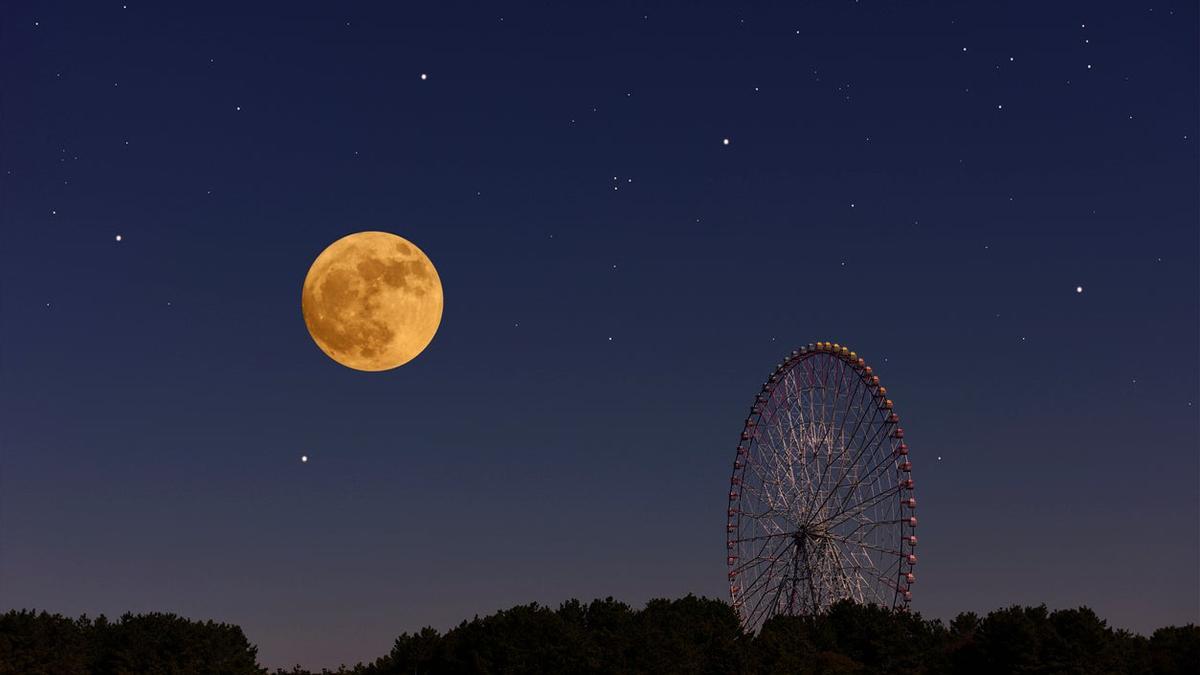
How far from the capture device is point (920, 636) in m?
Answer: 91.8

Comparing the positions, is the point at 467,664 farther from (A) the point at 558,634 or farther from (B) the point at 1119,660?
(B) the point at 1119,660

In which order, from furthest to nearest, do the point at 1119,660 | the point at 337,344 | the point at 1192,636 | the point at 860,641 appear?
1. the point at 860,641
2. the point at 1192,636
3. the point at 1119,660
4. the point at 337,344

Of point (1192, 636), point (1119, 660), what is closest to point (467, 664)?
point (1119, 660)

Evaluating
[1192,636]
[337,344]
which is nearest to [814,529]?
[1192,636]

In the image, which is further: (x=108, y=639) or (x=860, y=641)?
(x=860, y=641)

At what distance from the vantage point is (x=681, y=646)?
84.1 metres

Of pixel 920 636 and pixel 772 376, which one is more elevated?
pixel 772 376

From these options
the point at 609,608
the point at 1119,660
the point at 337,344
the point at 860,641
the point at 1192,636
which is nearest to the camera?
the point at 337,344

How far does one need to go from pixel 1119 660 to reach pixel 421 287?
175ft

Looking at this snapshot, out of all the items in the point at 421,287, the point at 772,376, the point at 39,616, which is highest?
the point at 772,376

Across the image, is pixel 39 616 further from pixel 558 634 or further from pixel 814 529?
pixel 814 529

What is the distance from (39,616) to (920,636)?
64.7 meters

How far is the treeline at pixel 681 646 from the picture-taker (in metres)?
78.9

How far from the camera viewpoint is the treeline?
259 ft
